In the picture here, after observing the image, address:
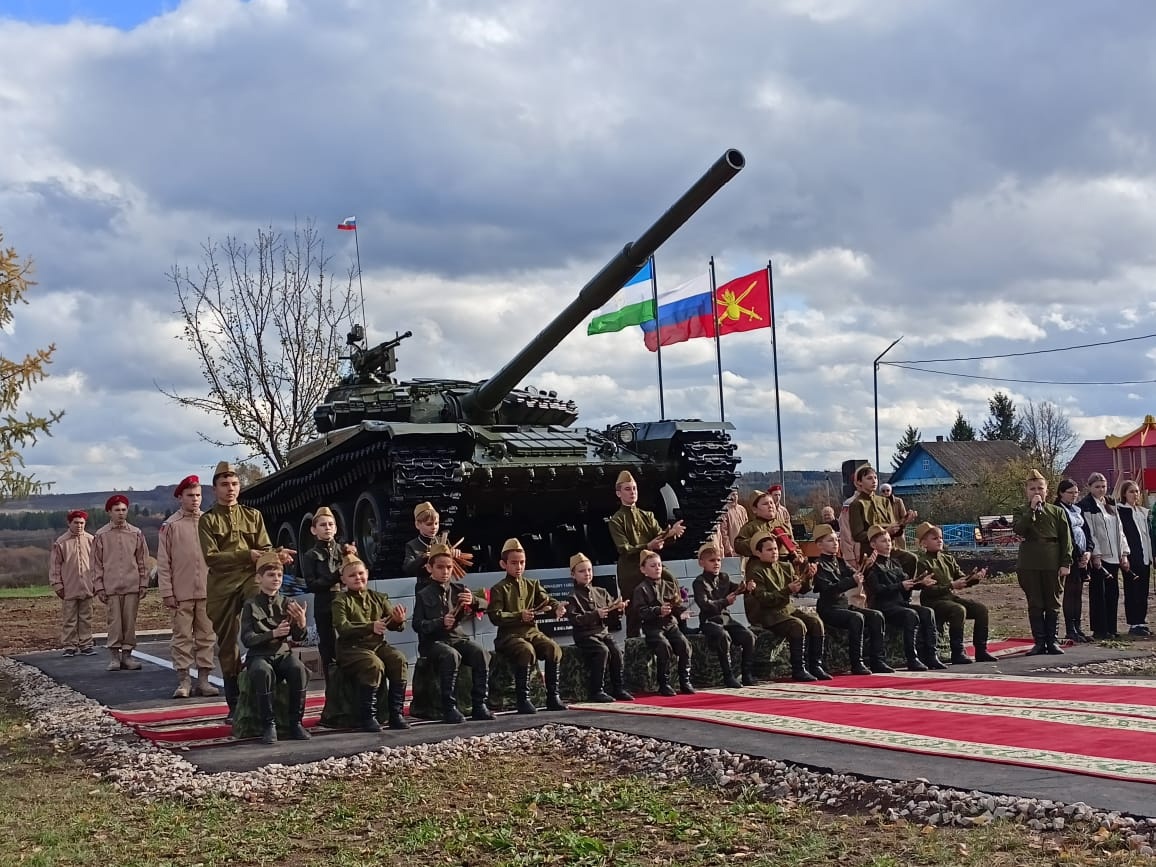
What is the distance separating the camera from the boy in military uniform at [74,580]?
1584 cm

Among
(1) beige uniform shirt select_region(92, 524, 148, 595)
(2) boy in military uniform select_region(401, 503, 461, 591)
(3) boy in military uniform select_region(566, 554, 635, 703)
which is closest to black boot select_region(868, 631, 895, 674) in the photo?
(3) boy in military uniform select_region(566, 554, 635, 703)

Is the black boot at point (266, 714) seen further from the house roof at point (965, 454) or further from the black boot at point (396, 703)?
the house roof at point (965, 454)

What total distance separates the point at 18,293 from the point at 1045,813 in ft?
67.3

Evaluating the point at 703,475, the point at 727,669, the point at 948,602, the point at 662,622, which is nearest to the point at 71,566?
the point at 703,475

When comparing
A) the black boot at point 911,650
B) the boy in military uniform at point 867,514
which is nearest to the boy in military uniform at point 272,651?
the black boot at point 911,650

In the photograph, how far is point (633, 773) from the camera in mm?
6742

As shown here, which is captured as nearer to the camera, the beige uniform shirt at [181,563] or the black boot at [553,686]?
the black boot at [553,686]

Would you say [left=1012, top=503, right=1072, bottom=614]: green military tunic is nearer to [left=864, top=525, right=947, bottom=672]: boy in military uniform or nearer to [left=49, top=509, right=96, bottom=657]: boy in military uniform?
[left=864, top=525, right=947, bottom=672]: boy in military uniform

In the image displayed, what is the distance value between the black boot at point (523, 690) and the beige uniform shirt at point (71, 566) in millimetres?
8508

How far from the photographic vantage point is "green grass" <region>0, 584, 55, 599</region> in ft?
97.2

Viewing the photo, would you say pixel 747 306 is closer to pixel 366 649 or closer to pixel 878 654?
pixel 878 654

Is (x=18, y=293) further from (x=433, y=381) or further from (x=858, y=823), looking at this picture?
(x=858, y=823)

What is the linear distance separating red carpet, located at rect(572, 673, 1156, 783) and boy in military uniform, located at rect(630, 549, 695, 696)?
0.80ft

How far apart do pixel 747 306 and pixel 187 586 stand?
13.8 meters
